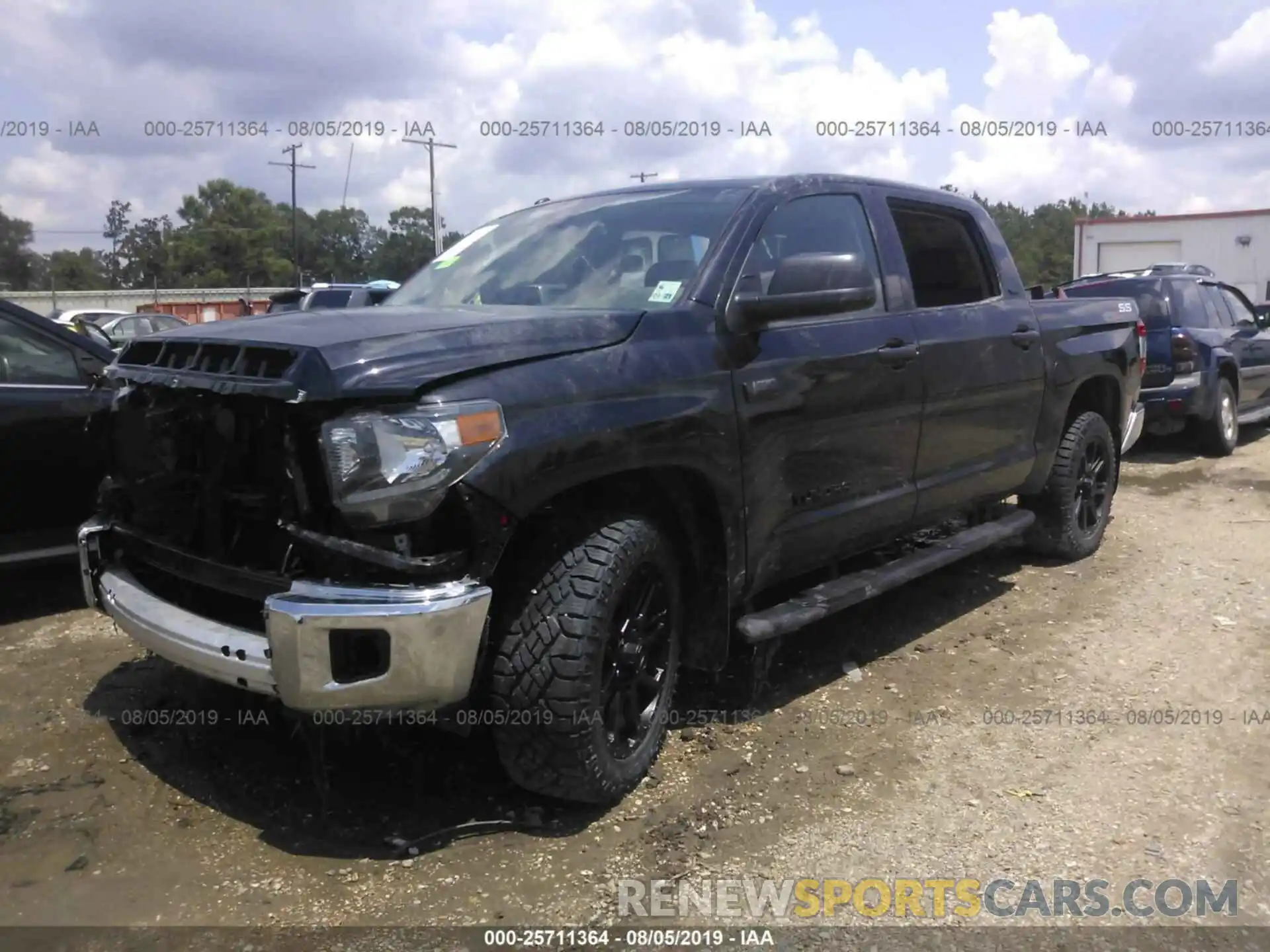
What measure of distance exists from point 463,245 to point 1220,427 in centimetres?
790

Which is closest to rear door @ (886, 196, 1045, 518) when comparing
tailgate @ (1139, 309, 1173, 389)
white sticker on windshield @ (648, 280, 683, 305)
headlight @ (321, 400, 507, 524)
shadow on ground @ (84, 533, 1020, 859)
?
shadow on ground @ (84, 533, 1020, 859)

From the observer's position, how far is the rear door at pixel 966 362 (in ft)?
14.4

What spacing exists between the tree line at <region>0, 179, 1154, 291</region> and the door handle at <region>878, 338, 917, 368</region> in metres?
37.8

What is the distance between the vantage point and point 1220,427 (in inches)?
378

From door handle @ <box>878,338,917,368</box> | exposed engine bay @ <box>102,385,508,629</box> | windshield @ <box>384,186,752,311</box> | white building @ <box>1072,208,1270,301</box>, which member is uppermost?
white building @ <box>1072,208,1270,301</box>

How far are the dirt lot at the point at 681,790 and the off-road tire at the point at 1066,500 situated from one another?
0.99 m

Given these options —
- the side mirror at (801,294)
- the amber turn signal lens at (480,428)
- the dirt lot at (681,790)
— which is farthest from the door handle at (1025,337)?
the amber turn signal lens at (480,428)

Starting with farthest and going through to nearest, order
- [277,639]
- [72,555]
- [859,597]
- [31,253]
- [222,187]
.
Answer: [222,187] → [31,253] → [72,555] → [859,597] → [277,639]

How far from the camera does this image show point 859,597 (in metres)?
3.96

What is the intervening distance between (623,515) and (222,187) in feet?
259

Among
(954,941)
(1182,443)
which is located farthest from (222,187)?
(954,941)

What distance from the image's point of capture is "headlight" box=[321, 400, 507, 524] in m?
2.58

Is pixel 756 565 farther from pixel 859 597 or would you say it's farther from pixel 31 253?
pixel 31 253

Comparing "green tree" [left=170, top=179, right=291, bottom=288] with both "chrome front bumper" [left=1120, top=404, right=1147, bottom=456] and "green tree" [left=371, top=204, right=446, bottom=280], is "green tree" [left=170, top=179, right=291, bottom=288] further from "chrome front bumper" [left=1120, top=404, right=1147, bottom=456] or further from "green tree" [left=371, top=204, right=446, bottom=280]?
"chrome front bumper" [left=1120, top=404, right=1147, bottom=456]
